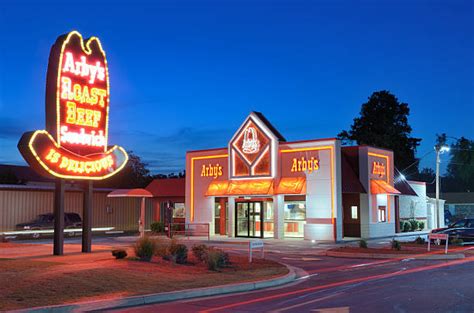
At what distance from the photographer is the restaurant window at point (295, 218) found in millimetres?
34344

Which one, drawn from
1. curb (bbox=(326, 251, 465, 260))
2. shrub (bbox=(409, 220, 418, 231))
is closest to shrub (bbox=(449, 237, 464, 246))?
curb (bbox=(326, 251, 465, 260))

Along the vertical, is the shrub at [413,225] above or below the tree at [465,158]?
below

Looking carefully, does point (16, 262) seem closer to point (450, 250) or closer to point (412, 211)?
point (450, 250)

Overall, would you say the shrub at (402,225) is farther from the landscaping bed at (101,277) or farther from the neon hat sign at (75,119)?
the neon hat sign at (75,119)

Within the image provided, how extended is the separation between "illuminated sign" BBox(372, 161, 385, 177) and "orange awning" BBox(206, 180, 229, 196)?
9.49 meters

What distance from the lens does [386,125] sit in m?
76.2

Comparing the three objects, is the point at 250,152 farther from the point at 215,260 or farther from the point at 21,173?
the point at 21,173

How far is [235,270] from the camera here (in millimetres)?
17016

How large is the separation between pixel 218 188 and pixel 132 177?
42439 millimetres

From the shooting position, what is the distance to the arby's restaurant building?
32.6 m

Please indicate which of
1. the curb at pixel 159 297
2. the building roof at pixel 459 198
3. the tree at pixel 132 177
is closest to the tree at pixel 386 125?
the building roof at pixel 459 198

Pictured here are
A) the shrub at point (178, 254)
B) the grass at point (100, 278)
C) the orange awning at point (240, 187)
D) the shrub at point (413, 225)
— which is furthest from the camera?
the shrub at point (413, 225)

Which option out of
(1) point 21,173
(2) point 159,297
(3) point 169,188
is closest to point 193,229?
(3) point 169,188

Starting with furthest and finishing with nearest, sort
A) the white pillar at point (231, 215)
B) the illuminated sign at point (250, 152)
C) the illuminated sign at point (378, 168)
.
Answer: the white pillar at point (231, 215) → the illuminated sign at point (378, 168) → the illuminated sign at point (250, 152)
